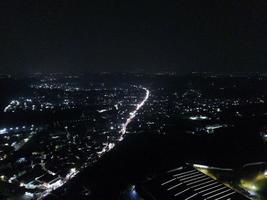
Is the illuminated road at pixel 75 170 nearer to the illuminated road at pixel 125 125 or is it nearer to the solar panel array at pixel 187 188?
the illuminated road at pixel 125 125

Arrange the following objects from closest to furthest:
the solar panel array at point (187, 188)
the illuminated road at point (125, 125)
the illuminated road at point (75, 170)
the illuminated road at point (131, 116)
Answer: the solar panel array at point (187, 188), the illuminated road at point (75, 170), the illuminated road at point (125, 125), the illuminated road at point (131, 116)

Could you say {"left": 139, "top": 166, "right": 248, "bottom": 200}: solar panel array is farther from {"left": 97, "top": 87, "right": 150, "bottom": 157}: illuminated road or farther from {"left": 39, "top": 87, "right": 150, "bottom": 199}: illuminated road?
{"left": 97, "top": 87, "right": 150, "bottom": 157}: illuminated road

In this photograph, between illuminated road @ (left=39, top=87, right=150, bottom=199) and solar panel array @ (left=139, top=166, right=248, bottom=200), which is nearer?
solar panel array @ (left=139, top=166, right=248, bottom=200)

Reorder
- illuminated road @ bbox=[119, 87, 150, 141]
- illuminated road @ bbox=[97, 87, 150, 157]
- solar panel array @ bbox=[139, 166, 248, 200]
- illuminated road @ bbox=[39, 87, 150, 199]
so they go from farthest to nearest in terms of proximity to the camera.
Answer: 1. illuminated road @ bbox=[119, 87, 150, 141]
2. illuminated road @ bbox=[97, 87, 150, 157]
3. illuminated road @ bbox=[39, 87, 150, 199]
4. solar panel array @ bbox=[139, 166, 248, 200]

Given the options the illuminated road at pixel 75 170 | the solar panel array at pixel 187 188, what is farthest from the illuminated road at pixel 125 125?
the solar panel array at pixel 187 188

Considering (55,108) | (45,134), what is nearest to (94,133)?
(45,134)

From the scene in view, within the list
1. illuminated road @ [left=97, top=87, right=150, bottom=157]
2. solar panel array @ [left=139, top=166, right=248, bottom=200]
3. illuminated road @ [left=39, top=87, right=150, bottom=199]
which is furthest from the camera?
illuminated road @ [left=97, top=87, right=150, bottom=157]

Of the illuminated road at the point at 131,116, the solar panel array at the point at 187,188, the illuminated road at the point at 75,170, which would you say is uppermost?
the solar panel array at the point at 187,188

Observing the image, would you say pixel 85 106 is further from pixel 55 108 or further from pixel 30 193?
Answer: pixel 30 193

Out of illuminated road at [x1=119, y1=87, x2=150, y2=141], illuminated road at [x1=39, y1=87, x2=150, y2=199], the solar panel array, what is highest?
the solar panel array

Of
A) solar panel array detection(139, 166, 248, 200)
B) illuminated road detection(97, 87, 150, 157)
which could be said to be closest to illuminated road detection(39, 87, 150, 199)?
illuminated road detection(97, 87, 150, 157)

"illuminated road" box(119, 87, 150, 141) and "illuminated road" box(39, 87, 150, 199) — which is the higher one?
"illuminated road" box(119, 87, 150, 141)

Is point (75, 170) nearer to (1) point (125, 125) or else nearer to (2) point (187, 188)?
(2) point (187, 188)
